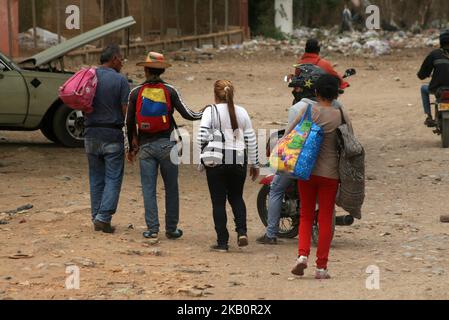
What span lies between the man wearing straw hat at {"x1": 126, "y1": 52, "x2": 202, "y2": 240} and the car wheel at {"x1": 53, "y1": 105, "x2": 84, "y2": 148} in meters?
6.19

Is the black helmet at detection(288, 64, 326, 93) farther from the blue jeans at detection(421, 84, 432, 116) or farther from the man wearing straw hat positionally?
the blue jeans at detection(421, 84, 432, 116)

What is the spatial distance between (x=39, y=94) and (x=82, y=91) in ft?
19.5

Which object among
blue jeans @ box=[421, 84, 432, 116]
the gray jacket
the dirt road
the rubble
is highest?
the gray jacket

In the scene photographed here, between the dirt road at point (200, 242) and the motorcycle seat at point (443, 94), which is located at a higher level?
the motorcycle seat at point (443, 94)

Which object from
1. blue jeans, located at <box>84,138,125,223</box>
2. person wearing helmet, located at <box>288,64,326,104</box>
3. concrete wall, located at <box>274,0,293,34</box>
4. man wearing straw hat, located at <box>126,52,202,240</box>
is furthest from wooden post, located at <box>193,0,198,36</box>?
man wearing straw hat, located at <box>126,52,202,240</box>

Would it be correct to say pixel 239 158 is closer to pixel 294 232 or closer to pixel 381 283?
pixel 294 232

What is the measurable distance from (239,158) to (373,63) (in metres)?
22.9

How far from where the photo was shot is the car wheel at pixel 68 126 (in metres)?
16.6

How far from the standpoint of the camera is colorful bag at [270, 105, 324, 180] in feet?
28.2

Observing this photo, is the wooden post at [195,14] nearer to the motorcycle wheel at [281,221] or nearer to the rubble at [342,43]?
the rubble at [342,43]

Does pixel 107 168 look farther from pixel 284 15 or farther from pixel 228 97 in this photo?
pixel 284 15

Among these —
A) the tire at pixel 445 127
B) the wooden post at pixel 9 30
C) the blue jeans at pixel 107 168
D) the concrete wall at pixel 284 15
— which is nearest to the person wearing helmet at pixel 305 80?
the blue jeans at pixel 107 168

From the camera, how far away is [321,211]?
8.78 m
